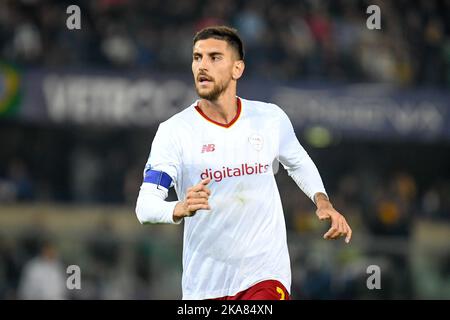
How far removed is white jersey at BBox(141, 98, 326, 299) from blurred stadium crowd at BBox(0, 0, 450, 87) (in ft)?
35.9

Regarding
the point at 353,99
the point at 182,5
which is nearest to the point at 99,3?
the point at 182,5

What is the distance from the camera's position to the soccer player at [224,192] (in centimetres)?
695

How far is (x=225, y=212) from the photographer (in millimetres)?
6973

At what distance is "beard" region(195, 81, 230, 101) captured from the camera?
7.04 m

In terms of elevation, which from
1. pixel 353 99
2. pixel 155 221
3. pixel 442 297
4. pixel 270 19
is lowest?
pixel 442 297

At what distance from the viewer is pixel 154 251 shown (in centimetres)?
1548

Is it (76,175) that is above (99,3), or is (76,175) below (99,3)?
below

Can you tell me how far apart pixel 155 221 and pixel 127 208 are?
10714mm

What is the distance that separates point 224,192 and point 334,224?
740mm

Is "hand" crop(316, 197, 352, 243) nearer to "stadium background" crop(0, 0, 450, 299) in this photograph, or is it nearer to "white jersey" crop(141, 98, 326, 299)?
"white jersey" crop(141, 98, 326, 299)

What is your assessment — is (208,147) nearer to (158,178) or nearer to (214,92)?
(214,92)
